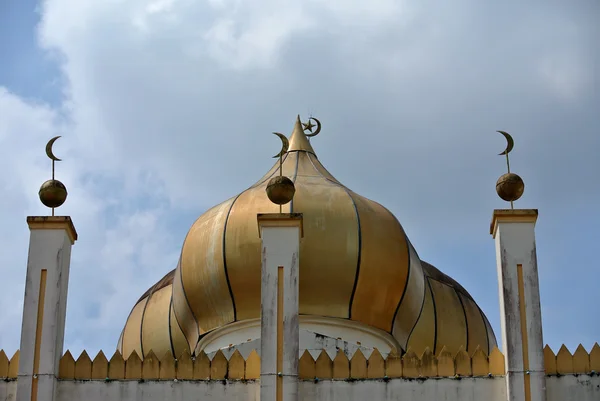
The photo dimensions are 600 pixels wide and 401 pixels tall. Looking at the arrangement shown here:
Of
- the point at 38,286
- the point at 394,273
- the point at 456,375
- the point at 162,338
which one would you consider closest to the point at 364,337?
the point at 394,273

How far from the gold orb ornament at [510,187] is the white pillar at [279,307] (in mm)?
2480

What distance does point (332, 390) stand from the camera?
58.7 feet

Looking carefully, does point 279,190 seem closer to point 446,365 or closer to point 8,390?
point 446,365

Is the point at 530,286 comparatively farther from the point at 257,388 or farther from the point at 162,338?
the point at 162,338

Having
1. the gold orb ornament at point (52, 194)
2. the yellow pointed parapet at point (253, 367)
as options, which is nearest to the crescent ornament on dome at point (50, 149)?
the gold orb ornament at point (52, 194)

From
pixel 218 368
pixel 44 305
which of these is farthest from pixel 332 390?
pixel 44 305

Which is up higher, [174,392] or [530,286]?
[530,286]

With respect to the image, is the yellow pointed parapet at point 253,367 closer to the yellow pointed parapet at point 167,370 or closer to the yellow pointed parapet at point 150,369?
the yellow pointed parapet at point 167,370

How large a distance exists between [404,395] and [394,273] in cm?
384

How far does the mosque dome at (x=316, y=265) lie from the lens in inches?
826

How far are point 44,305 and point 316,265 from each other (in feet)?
14.0

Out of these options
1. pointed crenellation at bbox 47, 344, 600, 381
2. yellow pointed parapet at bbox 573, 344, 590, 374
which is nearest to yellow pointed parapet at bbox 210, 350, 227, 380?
pointed crenellation at bbox 47, 344, 600, 381

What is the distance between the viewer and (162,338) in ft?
86.9

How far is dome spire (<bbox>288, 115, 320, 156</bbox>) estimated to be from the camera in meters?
23.4
